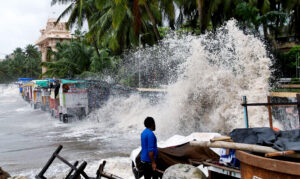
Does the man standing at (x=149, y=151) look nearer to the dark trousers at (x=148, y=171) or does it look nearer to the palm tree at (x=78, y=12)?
the dark trousers at (x=148, y=171)

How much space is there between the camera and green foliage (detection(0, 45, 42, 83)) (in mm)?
80000

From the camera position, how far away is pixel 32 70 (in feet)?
261

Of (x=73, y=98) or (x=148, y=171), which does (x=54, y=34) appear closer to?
(x=73, y=98)

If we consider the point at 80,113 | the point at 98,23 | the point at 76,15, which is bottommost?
the point at 80,113

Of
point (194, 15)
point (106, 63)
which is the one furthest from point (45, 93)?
point (194, 15)

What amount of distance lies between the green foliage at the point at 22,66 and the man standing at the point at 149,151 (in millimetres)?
79232

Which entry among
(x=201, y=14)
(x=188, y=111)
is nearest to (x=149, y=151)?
(x=188, y=111)

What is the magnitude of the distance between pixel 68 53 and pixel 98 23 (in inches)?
207

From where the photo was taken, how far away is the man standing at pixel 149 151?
442 cm

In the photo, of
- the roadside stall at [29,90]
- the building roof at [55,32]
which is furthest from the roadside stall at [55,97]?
the building roof at [55,32]

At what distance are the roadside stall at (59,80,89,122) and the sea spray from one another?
280cm

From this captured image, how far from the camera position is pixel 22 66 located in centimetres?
8094

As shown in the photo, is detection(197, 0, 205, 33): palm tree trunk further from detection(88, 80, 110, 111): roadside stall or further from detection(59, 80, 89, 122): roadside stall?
detection(59, 80, 89, 122): roadside stall

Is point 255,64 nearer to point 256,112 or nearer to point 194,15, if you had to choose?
point 256,112
